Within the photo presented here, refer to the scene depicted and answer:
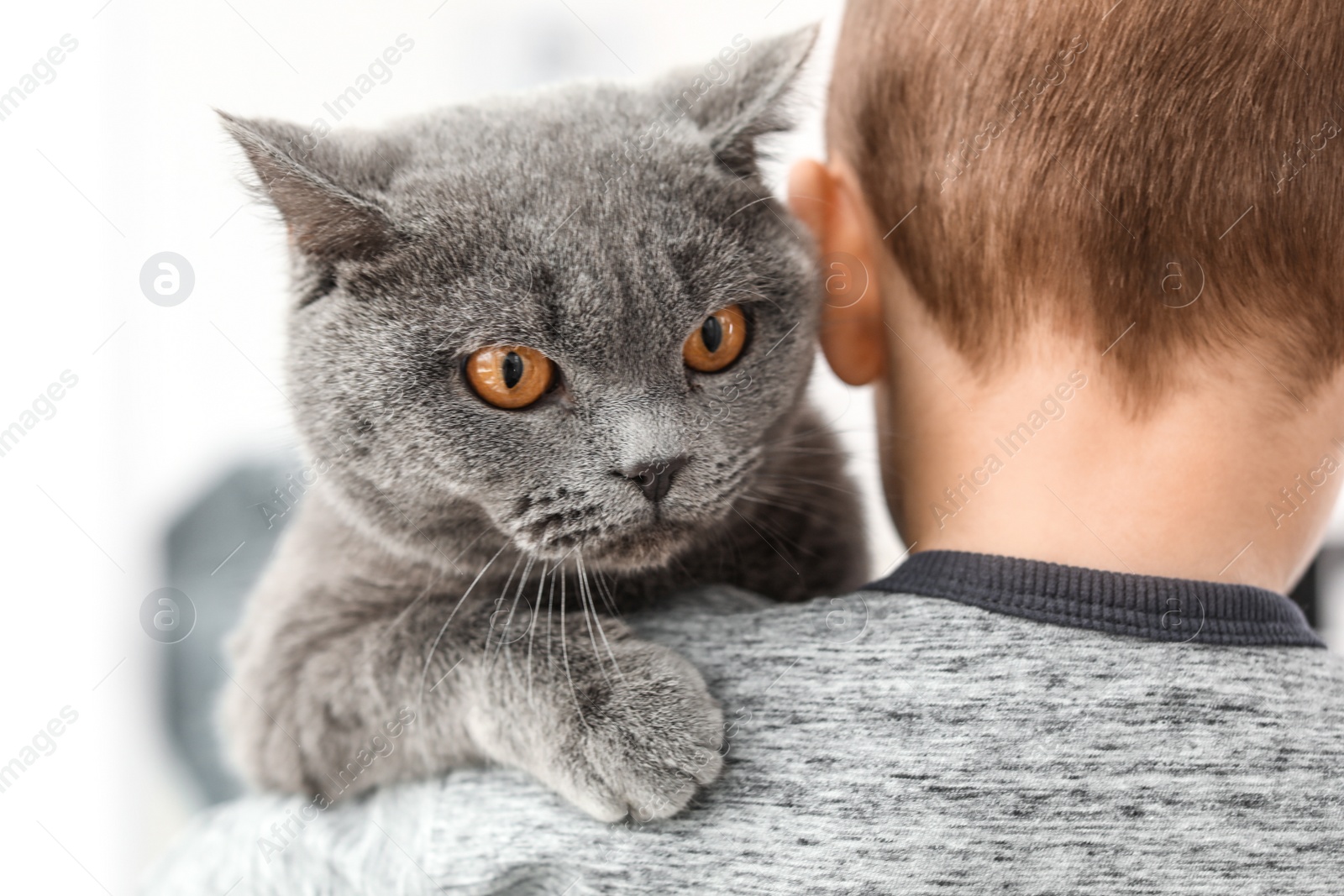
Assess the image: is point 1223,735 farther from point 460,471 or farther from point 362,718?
point 362,718

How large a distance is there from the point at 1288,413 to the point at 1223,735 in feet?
0.89

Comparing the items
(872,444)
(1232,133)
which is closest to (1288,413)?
(1232,133)

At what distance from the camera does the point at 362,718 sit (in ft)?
3.22

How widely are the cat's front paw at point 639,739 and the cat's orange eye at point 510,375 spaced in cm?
24

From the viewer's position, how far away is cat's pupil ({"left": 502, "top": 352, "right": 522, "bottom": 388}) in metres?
0.81

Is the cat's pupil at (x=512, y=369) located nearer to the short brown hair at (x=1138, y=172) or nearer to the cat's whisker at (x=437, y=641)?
the cat's whisker at (x=437, y=641)

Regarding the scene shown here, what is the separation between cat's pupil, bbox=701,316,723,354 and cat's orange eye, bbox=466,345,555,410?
14 cm

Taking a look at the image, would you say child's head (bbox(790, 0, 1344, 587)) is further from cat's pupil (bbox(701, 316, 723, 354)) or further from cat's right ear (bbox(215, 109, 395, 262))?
cat's right ear (bbox(215, 109, 395, 262))

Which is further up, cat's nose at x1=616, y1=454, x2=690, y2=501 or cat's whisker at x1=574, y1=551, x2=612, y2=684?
cat's nose at x1=616, y1=454, x2=690, y2=501
